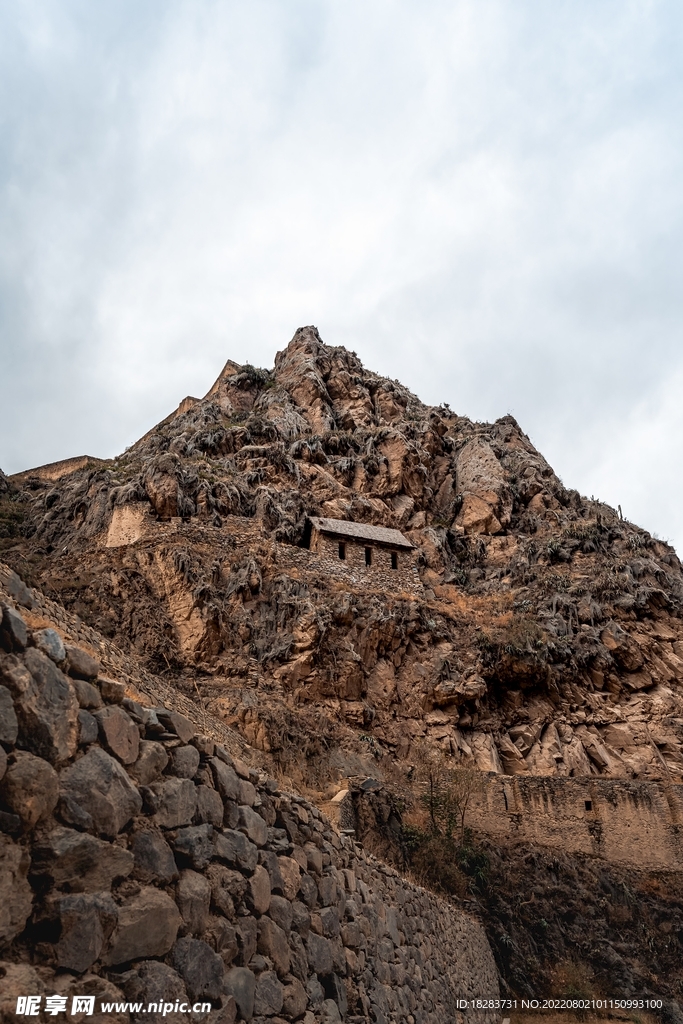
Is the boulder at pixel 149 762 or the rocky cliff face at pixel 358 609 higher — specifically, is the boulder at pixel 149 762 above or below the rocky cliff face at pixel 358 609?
below

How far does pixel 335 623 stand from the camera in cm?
2112

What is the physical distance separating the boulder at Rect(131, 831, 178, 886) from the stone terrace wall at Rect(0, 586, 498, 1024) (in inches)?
0.4

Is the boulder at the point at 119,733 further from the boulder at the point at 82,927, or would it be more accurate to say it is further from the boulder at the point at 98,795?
the boulder at the point at 82,927

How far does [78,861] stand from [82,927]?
1.04ft

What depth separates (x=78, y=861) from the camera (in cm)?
346

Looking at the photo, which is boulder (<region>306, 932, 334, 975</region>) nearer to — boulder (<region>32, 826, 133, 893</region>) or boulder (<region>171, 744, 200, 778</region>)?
boulder (<region>171, 744, 200, 778</region>)

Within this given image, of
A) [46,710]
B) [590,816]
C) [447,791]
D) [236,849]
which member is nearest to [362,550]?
[447,791]

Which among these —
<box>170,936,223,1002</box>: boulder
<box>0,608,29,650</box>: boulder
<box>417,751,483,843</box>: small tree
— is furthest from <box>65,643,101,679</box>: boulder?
<box>417,751,483,843</box>: small tree

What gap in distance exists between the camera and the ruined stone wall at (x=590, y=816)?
17422mm

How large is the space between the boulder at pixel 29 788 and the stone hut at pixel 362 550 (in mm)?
21037

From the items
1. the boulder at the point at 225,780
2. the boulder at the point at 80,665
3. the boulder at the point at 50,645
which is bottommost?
the boulder at the point at 225,780

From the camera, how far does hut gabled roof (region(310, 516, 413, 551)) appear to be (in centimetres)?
2588

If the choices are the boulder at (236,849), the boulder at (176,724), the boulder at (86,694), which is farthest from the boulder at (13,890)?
the boulder at (236,849)

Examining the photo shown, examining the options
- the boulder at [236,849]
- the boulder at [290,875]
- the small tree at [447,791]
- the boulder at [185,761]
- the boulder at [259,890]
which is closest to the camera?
the boulder at [185,761]
